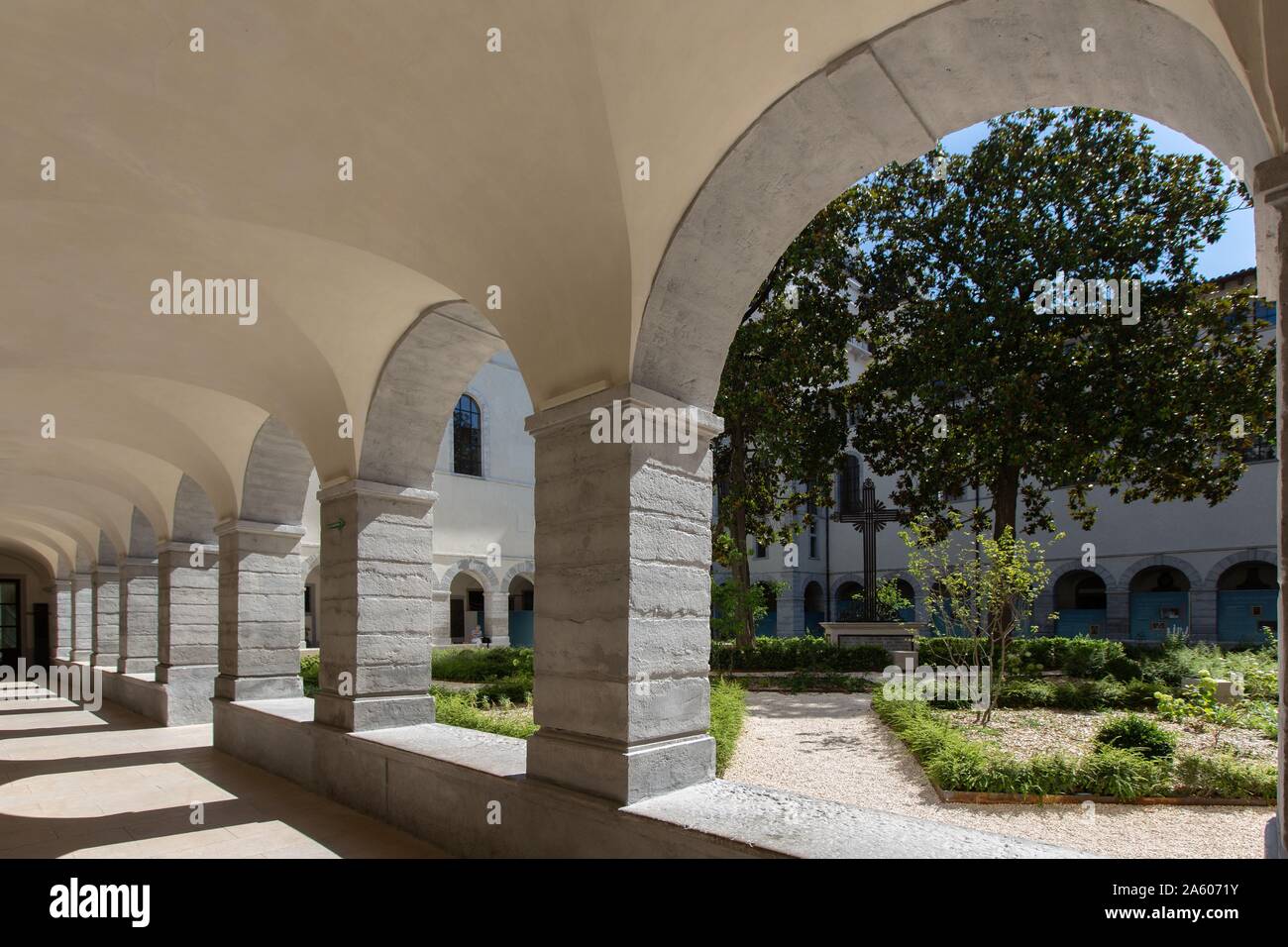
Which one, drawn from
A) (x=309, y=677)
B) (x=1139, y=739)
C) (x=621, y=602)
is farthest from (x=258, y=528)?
(x=1139, y=739)

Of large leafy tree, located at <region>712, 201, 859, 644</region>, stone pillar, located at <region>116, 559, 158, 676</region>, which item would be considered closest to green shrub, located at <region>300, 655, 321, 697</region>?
stone pillar, located at <region>116, 559, 158, 676</region>

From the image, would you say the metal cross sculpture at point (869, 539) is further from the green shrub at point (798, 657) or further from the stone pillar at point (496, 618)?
the stone pillar at point (496, 618)

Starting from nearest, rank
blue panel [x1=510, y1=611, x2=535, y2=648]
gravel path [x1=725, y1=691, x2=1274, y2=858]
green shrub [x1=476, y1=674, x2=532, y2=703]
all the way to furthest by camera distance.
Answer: gravel path [x1=725, y1=691, x2=1274, y2=858], green shrub [x1=476, y1=674, x2=532, y2=703], blue panel [x1=510, y1=611, x2=535, y2=648]

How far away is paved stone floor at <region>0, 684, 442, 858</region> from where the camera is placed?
4910 mm

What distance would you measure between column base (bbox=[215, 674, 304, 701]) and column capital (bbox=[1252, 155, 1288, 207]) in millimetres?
8426

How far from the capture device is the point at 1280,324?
201 cm

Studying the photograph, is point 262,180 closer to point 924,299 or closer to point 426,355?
point 426,355

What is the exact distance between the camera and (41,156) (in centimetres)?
400

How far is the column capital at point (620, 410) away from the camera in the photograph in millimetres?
3773

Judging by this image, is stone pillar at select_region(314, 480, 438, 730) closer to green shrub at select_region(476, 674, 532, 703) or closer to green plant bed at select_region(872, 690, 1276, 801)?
green plant bed at select_region(872, 690, 1276, 801)

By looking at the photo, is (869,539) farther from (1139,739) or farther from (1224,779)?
(1224,779)

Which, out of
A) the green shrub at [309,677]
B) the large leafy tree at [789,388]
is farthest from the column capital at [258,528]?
the large leafy tree at [789,388]

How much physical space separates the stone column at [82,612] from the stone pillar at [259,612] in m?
11.8
